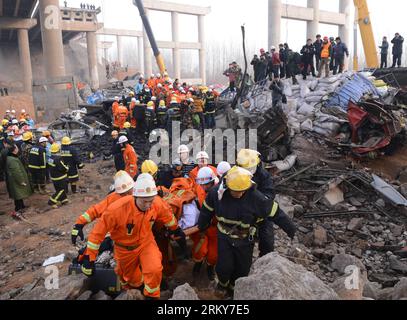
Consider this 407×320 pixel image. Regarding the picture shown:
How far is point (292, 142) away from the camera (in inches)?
391

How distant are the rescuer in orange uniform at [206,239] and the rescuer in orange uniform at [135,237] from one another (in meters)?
0.81

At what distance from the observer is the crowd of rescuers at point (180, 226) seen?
3457 mm

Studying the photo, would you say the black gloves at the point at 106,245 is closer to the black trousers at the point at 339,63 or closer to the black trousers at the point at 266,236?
the black trousers at the point at 266,236

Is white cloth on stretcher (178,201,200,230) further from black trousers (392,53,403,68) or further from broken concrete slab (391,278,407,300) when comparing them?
black trousers (392,53,403,68)

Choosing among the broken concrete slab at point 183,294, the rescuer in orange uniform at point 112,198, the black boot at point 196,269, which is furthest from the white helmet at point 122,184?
the black boot at point 196,269

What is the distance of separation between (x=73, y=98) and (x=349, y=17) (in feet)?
74.7

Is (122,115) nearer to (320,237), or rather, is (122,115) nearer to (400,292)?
(320,237)

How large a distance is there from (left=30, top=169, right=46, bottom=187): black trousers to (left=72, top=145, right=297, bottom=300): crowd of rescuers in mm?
5012

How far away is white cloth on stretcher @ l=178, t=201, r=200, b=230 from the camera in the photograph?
4.29 m

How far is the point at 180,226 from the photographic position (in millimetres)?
4289

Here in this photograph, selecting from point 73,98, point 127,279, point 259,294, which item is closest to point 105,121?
point 73,98

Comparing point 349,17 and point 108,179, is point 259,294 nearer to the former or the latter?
point 108,179

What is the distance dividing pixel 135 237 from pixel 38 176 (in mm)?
6237

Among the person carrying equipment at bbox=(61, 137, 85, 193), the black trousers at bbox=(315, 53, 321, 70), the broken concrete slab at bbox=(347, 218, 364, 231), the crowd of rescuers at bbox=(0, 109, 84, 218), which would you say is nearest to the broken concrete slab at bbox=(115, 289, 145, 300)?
the broken concrete slab at bbox=(347, 218, 364, 231)
